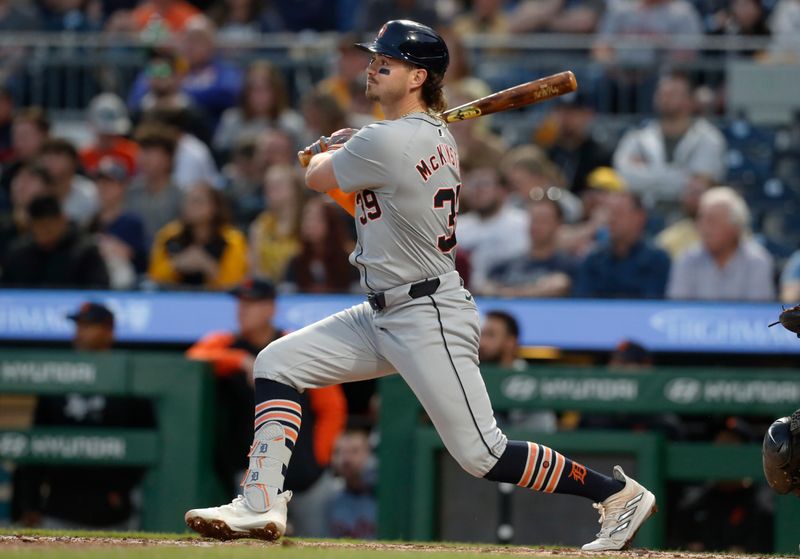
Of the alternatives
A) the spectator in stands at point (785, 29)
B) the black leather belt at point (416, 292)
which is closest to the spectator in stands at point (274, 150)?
the spectator in stands at point (785, 29)

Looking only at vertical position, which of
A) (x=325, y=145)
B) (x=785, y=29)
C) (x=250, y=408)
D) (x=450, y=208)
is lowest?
(x=250, y=408)

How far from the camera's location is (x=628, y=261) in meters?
9.47

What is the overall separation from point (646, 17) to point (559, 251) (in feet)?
10.3

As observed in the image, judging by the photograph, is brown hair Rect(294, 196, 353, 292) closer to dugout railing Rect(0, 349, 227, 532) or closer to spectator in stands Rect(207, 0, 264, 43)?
dugout railing Rect(0, 349, 227, 532)

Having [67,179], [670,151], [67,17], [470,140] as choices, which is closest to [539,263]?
[470,140]

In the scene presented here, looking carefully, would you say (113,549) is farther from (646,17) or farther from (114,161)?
(646,17)

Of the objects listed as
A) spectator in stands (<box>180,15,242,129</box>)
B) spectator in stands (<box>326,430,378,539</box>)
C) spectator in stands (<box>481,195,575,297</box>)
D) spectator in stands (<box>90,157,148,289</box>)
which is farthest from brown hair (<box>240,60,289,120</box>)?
spectator in stands (<box>326,430,378,539</box>)

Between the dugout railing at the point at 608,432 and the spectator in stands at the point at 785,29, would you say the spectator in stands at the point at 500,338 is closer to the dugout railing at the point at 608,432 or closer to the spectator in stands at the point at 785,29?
the dugout railing at the point at 608,432

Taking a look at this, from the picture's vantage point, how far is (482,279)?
9.97 m

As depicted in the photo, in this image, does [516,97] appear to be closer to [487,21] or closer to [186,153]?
[186,153]

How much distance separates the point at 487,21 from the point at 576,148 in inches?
71.4

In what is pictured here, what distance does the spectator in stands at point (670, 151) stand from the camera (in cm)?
1084

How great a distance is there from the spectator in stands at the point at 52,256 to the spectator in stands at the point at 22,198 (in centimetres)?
49

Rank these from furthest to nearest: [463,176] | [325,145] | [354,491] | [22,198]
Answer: [22,198] < [463,176] < [354,491] < [325,145]
